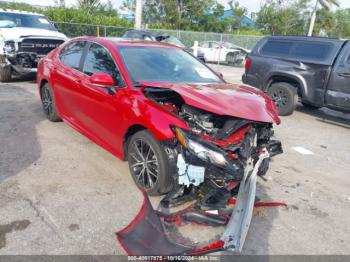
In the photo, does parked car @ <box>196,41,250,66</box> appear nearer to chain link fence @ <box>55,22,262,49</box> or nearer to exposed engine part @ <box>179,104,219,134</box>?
chain link fence @ <box>55,22,262,49</box>

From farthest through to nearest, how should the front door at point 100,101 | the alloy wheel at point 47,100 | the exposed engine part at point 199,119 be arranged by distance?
the alloy wheel at point 47,100, the front door at point 100,101, the exposed engine part at point 199,119

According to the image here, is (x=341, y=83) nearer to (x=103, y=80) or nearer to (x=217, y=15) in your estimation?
(x=103, y=80)

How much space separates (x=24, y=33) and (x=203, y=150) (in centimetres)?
853

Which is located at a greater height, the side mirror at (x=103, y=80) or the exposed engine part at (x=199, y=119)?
the side mirror at (x=103, y=80)

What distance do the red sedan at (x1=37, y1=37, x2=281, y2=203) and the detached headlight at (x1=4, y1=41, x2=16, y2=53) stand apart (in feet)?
16.8

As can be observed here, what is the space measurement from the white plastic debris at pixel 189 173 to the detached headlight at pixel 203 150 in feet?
0.39

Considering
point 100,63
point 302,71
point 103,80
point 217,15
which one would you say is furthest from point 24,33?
point 217,15

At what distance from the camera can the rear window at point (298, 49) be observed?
7.87 m

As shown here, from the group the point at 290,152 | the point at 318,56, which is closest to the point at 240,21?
the point at 318,56

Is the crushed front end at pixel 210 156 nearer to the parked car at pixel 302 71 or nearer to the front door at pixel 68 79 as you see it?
the front door at pixel 68 79

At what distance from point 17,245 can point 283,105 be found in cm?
708

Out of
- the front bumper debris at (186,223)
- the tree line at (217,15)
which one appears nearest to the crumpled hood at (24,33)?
the front bumper debris at (186,223)

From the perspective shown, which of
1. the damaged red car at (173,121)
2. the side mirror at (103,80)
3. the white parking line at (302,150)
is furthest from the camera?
the white parking line at (302,150)

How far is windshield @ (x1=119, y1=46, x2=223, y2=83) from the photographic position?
418 cm
